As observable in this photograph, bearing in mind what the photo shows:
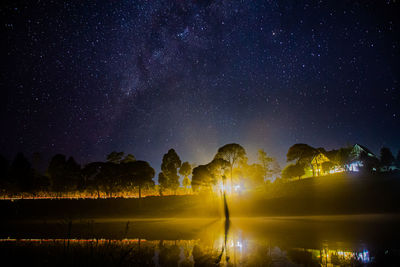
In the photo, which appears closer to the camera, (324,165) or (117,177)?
(117,177)

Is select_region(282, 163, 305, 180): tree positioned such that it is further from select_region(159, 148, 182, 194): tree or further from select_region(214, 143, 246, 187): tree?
select_region(159, 148, 182, 194): tree

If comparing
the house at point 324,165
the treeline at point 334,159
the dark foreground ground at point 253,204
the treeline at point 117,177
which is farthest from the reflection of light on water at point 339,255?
the house at point 324,165

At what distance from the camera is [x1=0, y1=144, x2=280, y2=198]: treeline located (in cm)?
6150

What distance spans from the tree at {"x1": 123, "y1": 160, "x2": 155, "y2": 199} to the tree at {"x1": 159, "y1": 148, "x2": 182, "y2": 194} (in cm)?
376

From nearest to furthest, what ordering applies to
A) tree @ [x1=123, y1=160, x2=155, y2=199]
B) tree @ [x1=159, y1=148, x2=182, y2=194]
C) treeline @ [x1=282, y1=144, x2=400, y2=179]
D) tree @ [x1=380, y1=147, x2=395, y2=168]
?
tree @ [x1=123, y1=160, x2=155, y2=199] → tree @ [x1=159, y1=148, x2=182, y2=194] → treeline @ [x1=282, y1=144, x2=400, y2=179] → tree @ [x1=380, y1=147, x2=395, y2=168]

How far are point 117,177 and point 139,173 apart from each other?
5.70m

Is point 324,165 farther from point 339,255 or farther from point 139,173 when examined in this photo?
point 339,255

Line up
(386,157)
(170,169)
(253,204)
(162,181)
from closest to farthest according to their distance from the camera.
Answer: (253,204) → (170,169) → (162,181) → (386,157)

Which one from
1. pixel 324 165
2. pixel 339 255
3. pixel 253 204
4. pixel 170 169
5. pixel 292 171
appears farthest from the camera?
pixel 292 171

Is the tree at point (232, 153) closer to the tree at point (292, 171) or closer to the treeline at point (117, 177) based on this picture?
the treeline at point (117, 177)

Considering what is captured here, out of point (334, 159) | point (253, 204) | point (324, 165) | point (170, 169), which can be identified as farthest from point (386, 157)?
point (170, 169)

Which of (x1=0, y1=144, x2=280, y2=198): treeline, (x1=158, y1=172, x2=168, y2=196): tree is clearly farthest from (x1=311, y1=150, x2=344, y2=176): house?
(x1=158, y1=172, x2=168, y2=196): tree

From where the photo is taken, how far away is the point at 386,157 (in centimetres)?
9769

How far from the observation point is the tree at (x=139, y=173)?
198 ft
